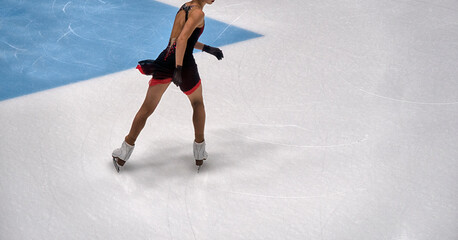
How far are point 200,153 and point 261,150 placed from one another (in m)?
0.52

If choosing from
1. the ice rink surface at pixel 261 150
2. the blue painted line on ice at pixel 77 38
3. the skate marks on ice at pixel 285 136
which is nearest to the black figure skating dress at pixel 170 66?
the ice rink surface at pixel 261 150

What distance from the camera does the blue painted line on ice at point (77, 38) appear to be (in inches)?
189

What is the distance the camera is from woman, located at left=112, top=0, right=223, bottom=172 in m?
3.09

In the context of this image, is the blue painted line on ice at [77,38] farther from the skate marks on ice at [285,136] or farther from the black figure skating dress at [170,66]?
the black figure skating dress at [170,66]

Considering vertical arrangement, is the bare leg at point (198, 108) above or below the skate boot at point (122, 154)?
above

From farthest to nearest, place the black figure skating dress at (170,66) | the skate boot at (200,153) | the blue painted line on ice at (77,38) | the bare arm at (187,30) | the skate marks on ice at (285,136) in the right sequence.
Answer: the blue painted line on ice at (77,38)
the skate marks on ice at (285,136)
the skate boot at (200,153)
the black figure skating dress at (170,66)
the bare arm at (187,30)

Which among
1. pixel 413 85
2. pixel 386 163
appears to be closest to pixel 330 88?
pixel 413 85

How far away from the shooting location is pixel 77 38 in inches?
215

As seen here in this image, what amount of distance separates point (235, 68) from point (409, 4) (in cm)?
292

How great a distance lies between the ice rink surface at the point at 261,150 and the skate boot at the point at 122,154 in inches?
3.3

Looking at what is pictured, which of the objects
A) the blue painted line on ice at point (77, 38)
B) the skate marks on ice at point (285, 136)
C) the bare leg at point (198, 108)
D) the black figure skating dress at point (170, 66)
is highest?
the black figure skating dress at point (170, 66)

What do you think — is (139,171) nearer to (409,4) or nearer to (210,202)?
(210,202)

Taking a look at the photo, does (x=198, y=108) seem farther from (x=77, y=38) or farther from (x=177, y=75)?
(x=77, y=38)

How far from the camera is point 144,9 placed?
6.19 meters
